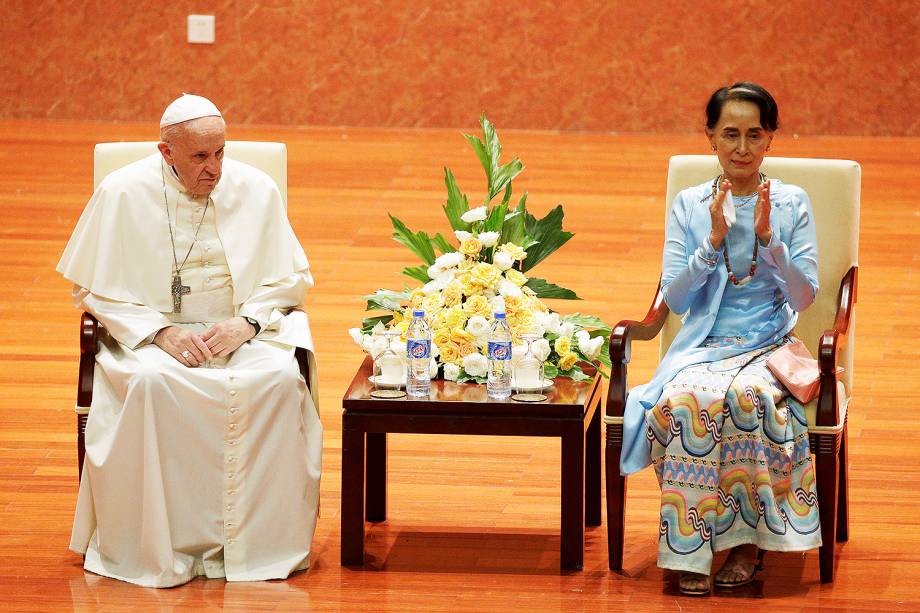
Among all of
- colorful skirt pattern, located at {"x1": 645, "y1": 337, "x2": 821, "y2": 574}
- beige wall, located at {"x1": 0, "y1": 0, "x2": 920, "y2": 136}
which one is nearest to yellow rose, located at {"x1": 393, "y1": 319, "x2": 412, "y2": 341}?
colorful skirt pattern, located at {"x1": 645, "y1": 337, "x2": 821, "y2": 574}

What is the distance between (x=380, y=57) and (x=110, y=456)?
25.2 ft

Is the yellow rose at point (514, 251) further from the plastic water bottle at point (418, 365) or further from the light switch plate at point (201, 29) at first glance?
the light switch plate at point (201, 29)

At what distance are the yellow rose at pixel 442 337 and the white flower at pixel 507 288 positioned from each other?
0.59ft

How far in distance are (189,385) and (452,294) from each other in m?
0.73

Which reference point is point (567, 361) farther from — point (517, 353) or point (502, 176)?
point (502, 176)

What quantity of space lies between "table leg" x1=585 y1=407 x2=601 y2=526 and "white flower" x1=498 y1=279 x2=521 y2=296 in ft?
1.35

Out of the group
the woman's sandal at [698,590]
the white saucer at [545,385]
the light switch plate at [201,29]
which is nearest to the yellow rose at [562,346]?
the white saucer at [545,385]

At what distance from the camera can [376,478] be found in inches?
171

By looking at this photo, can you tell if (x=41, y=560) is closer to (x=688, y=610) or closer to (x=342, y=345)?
(x=688, y=610)

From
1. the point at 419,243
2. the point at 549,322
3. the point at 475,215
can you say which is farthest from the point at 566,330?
the point at 419,243

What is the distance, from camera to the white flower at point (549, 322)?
4102 mm

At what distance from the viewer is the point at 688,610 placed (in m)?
3.70

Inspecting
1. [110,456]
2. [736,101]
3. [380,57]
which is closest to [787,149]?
[380,57]

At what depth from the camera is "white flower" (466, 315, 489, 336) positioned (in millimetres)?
4016
